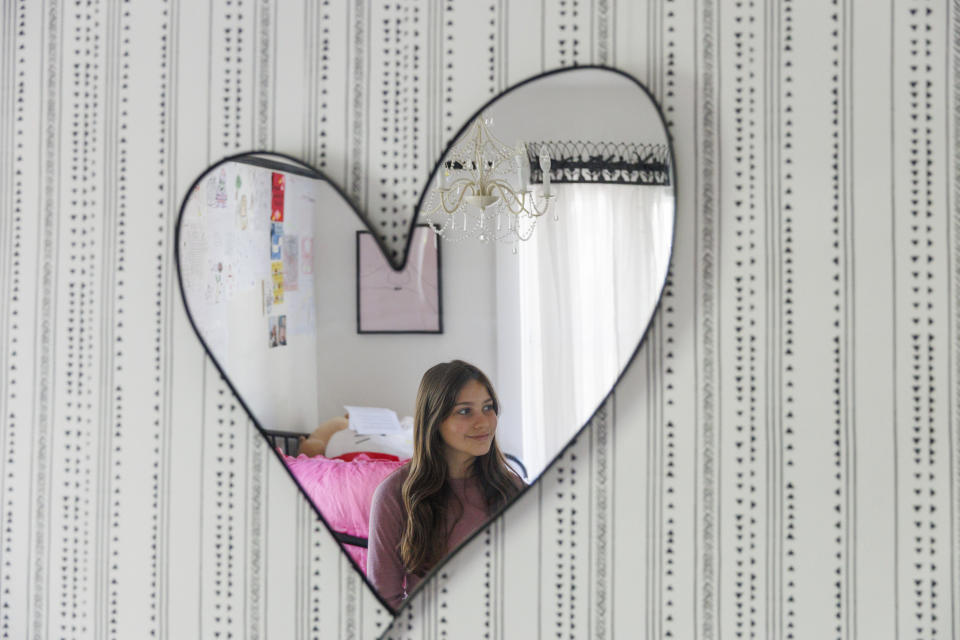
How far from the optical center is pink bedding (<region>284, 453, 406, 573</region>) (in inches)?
39.9

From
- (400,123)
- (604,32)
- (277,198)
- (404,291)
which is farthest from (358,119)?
(604,32)

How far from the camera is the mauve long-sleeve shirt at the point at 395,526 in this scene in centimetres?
101

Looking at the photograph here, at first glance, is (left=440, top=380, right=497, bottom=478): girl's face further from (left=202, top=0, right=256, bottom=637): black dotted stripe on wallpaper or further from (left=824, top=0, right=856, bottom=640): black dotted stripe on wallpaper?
(left=824, top=0, right=856, bottom=640): black dotted stripe on wallpaper

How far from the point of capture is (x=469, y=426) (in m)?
1.00

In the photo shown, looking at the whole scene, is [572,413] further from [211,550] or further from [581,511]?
[211,550]

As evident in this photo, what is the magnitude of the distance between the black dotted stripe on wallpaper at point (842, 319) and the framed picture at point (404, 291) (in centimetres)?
53

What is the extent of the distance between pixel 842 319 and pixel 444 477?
0.58m

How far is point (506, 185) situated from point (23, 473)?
0.87 meters

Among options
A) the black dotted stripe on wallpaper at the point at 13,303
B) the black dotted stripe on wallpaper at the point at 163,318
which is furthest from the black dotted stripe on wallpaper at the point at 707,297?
the black dotted stripe on wallpaper at the point at 13,303

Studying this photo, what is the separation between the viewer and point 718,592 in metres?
1.04

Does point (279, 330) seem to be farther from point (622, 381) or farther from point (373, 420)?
point (622, 381)

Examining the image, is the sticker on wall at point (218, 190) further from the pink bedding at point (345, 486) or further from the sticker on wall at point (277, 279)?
the pink bedding at point (345, 486)

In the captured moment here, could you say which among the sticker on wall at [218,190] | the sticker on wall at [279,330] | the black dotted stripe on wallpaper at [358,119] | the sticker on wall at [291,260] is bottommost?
the sticker on wall at [279,330]

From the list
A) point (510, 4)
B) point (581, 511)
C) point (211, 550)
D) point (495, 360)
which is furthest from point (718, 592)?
point (510, 4)
